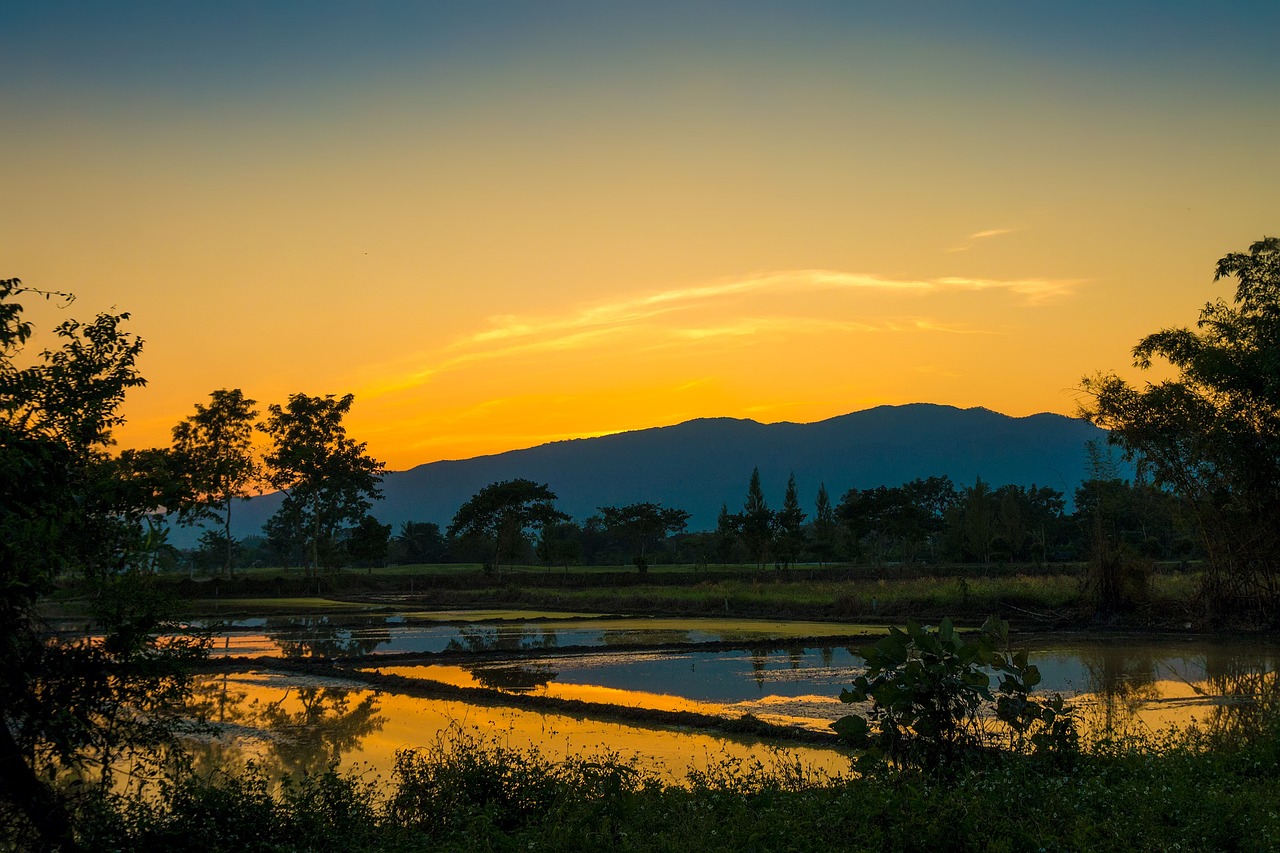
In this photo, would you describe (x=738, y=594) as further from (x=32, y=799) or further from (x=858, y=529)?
(x=858, y=529)

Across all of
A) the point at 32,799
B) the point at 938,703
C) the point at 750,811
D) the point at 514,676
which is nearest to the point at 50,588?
the point at 32,799

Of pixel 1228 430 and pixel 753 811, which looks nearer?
pixel 753 811

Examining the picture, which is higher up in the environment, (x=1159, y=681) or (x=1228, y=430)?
(x=1228, y=430)

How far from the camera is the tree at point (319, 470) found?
73.4 metres

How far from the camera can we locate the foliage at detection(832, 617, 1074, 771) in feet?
29.5

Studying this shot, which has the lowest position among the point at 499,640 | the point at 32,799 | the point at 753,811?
the point at 499,640

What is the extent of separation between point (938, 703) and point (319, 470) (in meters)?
72.1

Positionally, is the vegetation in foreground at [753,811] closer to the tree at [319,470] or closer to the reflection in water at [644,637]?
the reflection in water at [644,637]

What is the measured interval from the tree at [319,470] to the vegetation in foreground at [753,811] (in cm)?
6640

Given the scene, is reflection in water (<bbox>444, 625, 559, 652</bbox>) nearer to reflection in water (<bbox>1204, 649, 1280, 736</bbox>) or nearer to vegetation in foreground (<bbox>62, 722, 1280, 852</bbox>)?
reflection in water (<bbox>1204, 649, 1280, 736</bbox>)

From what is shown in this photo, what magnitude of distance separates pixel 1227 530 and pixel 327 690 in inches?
1072

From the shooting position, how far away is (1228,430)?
27.9 m

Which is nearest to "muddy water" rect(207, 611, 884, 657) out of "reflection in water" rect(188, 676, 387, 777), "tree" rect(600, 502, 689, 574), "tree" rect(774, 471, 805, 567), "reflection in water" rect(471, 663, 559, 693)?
"reflection in water" rect(471, 663, 559, 693)

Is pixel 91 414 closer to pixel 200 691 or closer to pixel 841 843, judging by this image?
pixel 841 843
